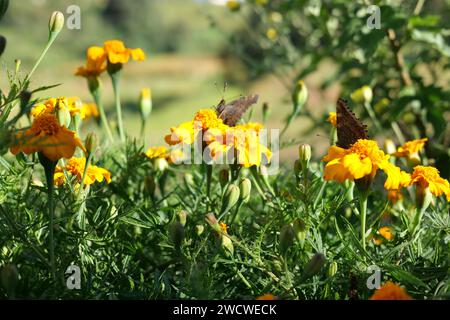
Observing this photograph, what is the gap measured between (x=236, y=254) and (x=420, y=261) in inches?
12.1

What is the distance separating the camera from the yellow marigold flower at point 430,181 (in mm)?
1059

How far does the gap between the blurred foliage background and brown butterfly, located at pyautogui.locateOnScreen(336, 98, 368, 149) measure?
0.17 m

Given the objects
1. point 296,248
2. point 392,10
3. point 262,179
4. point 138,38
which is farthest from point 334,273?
point 138,38

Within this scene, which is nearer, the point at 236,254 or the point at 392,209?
the point at 236,254

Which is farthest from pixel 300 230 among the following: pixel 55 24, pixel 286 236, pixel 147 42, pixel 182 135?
pixel 147 42

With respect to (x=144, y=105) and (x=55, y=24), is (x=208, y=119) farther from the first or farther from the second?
(x=144, y=105)

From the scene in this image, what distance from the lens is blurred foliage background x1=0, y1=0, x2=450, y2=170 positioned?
1942mm

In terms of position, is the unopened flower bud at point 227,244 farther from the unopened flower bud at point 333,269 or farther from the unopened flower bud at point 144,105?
the unopened flower bud at point 144,105

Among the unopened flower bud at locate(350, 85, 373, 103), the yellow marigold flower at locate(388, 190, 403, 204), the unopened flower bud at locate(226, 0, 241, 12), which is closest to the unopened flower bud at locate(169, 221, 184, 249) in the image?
the yellow marigold flower at locate(388, 190, 403, 204)

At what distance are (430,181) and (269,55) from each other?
1800 mm

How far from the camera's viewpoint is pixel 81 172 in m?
1.14

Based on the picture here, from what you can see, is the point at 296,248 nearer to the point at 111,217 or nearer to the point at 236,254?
the point at 236,254

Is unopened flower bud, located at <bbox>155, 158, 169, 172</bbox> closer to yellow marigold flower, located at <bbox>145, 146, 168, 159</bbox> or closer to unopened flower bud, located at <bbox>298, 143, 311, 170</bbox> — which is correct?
yellow marigold flower, located at <bbox>145, 146, 168, 159</bbox>

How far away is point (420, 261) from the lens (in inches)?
40.1
